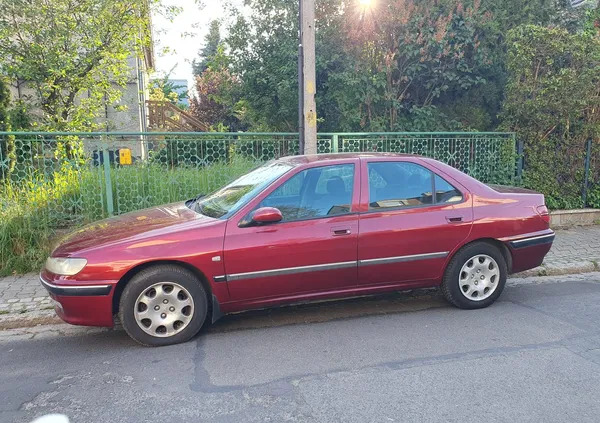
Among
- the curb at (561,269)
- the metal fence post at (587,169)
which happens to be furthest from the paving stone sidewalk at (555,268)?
the metal fence post at (587,169)

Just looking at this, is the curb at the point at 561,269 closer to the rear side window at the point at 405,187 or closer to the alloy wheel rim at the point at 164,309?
the rear side window at the point at 405,187

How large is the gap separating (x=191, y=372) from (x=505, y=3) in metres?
9.92

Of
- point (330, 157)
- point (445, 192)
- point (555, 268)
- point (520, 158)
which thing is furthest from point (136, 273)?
point (520, 158)

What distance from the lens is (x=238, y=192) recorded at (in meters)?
4.72

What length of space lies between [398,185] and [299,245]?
1229 mm

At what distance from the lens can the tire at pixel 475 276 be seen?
484cm

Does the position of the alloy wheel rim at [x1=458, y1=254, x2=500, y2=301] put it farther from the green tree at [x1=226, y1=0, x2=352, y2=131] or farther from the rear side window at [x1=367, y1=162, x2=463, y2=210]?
the green tree at [x1=226, y1=0, x2=352, y2=131]

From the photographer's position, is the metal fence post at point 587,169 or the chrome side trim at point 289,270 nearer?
the chrome side trim at point 289,270

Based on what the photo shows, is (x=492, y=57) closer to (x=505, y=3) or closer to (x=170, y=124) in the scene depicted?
(x=505, y=3)

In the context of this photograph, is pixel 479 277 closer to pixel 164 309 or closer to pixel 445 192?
pixel 445 192

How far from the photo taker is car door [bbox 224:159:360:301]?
4.19 metres

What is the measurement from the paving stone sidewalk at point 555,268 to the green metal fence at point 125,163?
119 cm

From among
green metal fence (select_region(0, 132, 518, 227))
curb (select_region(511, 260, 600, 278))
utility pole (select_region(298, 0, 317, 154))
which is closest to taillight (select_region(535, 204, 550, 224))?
curb (select_region(511, 260, 600, 278))

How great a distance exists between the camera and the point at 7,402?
3.23m
